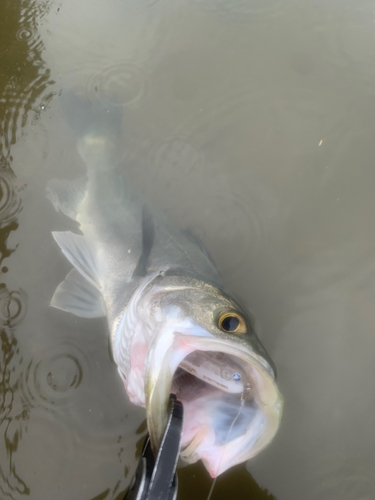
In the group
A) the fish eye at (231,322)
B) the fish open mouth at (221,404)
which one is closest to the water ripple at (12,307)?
the fish open mouth at (221,404)

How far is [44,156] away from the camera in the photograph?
2.91 meters

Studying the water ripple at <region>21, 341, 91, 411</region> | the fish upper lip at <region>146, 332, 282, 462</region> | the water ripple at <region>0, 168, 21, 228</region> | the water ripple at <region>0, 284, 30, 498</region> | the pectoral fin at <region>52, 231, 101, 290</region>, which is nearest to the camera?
the fish upper lip at <region>146, 332, 282, 462</region>

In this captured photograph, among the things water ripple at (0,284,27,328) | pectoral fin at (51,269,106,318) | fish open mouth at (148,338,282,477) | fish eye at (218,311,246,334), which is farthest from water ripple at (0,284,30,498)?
fish eye at (218,311,246,334)

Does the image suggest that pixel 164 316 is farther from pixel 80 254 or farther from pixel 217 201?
pixel 217 201

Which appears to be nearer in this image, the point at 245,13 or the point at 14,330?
the point at 14,330

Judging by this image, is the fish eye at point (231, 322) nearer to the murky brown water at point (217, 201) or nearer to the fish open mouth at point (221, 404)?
the fish open mouth at point (221, 404)

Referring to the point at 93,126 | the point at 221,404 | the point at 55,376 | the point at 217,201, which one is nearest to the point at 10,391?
the point at 55,376

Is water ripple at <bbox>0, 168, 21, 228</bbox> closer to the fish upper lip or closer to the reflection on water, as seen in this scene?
the reflection on water

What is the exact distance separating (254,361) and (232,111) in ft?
8.08

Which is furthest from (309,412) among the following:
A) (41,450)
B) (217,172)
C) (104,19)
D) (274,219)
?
(104,19)

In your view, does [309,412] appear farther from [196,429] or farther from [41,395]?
[41,395]

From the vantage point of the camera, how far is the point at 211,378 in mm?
1612

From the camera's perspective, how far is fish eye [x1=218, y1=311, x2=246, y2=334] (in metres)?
1.48

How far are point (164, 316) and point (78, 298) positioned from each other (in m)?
0.97
